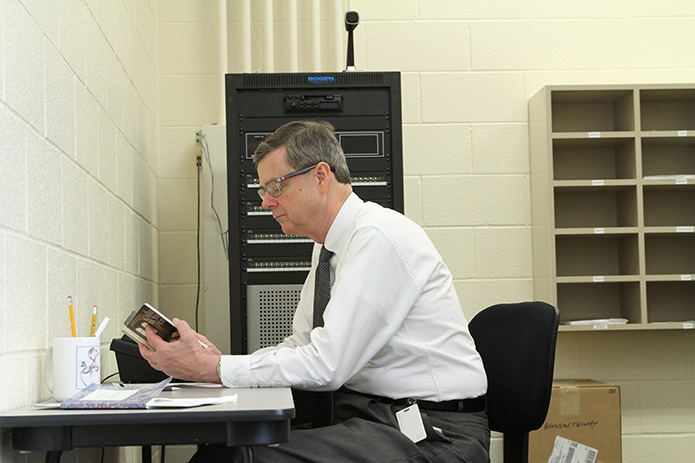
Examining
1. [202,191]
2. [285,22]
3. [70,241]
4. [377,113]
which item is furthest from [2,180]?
[285,22]

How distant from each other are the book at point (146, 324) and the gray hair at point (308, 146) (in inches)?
22.6

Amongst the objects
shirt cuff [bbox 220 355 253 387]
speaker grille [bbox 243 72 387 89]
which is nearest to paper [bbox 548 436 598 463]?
speaker grille [bbox 243 72 387 89]

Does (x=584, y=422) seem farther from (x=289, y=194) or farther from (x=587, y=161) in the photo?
(x=289, y=194)

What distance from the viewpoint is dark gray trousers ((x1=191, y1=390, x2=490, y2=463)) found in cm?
159

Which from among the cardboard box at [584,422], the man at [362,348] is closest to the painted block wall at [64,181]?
the man at [362,348]

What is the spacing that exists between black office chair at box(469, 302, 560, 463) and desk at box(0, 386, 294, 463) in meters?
0.91

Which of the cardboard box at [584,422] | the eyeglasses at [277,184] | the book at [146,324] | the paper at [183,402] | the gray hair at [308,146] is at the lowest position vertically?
the cardboard box at [584,422]

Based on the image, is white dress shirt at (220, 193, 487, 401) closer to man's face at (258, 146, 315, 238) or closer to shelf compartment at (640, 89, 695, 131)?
→ man's face at (258, 146, 315, 238)

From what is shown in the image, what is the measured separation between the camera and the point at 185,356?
1.74 m

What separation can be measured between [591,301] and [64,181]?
2633 millimetres

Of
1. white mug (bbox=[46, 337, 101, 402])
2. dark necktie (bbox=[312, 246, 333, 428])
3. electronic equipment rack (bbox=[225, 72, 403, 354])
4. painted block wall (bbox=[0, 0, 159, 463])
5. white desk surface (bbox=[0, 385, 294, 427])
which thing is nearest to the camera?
white desk surface (bbox=[0, 385, 294, 427])

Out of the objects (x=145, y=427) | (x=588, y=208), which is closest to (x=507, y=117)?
(x=588, y=208)

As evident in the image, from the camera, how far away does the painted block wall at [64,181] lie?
4.60 ft

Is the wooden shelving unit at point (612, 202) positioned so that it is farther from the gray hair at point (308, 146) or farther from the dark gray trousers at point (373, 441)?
the dark gray trousers at point (373, 441)
